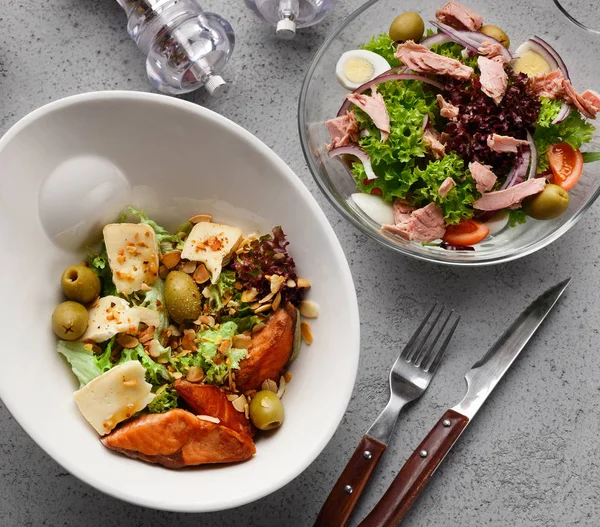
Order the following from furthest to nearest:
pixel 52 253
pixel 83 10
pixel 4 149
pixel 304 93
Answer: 1. pixel 83 10
2. pixel 304 93
3. pixel 52 253
4. pixel 4 149

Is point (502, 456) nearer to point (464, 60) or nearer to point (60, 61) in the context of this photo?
point (464, 60)

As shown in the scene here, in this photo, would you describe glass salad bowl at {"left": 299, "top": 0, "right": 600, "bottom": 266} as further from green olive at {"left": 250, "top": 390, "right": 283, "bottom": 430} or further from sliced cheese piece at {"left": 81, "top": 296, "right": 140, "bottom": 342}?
sliced cheese piece at {"left": 81, "top": 296, "right": 140, "bottom": 342}

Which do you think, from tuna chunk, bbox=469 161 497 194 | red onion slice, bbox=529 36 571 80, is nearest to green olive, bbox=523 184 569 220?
tuna chunk, bbox=469 161 497 194

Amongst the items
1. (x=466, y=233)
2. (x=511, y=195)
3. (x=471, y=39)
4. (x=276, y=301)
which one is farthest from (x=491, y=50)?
(x=276, y=301)

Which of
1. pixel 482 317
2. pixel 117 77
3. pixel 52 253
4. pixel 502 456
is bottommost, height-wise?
pixel 502 456

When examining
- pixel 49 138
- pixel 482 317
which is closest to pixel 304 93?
pixel 49 138

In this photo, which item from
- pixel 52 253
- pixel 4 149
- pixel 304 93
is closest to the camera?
pixel 4 149

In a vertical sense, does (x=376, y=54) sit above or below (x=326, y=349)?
above

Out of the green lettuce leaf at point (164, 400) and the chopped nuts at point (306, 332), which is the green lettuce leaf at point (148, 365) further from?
the chopped nuts at point (306, 332)
